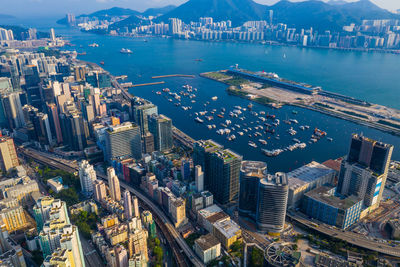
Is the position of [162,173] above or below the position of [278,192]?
below

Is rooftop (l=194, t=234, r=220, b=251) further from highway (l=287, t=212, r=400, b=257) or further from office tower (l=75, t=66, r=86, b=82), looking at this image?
office tower (l=75, t=66, r=86, b=82)

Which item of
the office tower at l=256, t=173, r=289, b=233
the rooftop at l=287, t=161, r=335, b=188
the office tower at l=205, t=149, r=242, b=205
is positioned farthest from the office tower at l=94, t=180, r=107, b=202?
the rooftop at l=287, t=161, r=335, b=188

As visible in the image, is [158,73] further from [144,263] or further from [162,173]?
[144,263]

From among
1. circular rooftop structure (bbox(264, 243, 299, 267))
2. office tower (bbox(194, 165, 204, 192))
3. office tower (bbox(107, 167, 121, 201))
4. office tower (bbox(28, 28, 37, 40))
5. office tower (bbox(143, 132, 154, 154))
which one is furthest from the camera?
office tower (bbox(28, 28, 37, 40))

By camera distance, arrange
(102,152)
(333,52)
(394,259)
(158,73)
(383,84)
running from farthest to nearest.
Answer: (333,52), (158,73), (383,84), (102,152), (394,259)

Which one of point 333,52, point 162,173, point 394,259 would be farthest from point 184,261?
point 333,52

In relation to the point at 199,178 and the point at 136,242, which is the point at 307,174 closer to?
the point at 199,178
